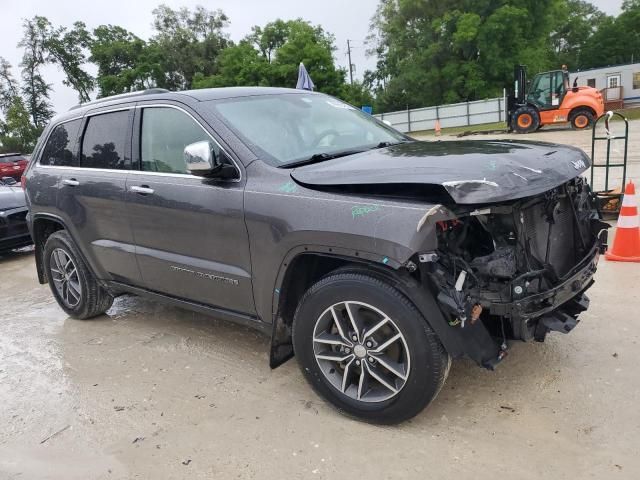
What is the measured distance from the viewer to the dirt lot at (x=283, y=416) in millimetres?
2688

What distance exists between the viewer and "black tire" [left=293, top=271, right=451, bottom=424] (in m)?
2.69

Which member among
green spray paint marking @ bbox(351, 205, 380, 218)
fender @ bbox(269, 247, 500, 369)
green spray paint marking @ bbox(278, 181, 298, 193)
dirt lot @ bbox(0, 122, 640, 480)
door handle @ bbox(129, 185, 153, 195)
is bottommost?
dirt lot @ bbox(0, 122, 640, 480)

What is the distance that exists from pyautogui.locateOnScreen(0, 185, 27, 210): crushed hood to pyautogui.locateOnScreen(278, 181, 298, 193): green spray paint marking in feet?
21.4

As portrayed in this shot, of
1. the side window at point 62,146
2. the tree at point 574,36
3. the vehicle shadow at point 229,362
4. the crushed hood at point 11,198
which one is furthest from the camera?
the tree at point 574,36

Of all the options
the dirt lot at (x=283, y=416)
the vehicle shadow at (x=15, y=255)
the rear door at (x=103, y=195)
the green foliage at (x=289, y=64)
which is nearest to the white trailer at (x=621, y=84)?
the green foliage at (x=289, y=64)

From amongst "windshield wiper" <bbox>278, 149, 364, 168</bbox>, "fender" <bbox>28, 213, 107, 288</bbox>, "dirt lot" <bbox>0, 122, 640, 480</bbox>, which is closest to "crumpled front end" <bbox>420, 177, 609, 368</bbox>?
"dirt lot" <bbox>0, 122, 640, 480</bbox>

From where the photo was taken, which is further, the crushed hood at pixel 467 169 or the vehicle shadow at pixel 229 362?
the vehicle shadow at pixel 229 362

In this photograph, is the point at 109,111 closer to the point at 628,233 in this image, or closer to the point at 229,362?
the point at 229,362

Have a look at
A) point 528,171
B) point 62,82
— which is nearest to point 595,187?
point 528,171

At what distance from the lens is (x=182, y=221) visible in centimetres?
358

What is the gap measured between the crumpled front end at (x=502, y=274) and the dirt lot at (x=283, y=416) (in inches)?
18.2

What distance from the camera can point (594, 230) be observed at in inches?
135

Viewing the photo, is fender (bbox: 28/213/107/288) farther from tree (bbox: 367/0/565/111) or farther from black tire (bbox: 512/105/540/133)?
tree (bbox: 367/0/565/111)

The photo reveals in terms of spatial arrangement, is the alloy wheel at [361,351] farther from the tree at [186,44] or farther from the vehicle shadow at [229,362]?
the tree at [186,44]
